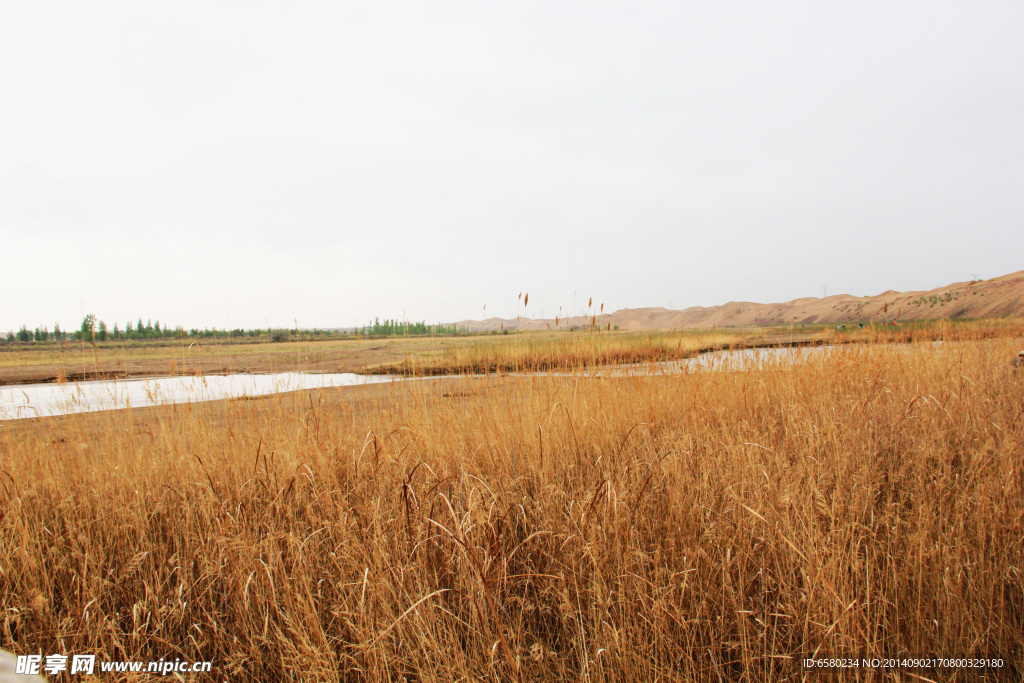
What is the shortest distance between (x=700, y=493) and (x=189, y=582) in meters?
2.40

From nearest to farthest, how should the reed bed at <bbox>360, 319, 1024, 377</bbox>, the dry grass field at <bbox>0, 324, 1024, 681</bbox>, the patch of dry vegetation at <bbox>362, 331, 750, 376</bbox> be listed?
the dry grass field at <bbox>0, 324, 1024, 681</bbox> < the patch of dry vegetation at <bbox>362, 331, 750, 376</bbox> < the reed bed at <bbox>360, 319, 1024, 377</bbox>

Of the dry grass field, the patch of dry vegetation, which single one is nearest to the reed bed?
the patch of dry vegetation

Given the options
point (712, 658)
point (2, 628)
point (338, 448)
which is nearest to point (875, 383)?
point (712, 658)

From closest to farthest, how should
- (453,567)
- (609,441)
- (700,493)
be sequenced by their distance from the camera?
(453,567) → (700,493) → (609,441)

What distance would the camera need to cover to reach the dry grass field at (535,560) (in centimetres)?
163

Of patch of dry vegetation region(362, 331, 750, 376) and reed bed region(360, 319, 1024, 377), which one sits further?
reed bed region(360, 319, 1024, 377)

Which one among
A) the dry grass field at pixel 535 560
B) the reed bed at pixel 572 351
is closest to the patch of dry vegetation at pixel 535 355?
the reed bed at pixel 572 351

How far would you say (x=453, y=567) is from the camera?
6.79ft

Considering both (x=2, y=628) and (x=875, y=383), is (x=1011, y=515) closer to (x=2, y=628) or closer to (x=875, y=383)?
(x=875, y=383)

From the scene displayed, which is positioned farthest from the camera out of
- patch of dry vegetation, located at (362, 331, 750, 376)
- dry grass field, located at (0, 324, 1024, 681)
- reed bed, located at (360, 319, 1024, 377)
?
reed bed, located at (360, 319, 1024, 377)

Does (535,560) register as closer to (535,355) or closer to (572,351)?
(535,355)

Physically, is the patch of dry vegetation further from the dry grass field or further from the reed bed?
the dry grass field

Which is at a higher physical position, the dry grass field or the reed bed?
the reed bed

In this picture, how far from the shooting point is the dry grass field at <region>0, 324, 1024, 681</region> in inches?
64.2
